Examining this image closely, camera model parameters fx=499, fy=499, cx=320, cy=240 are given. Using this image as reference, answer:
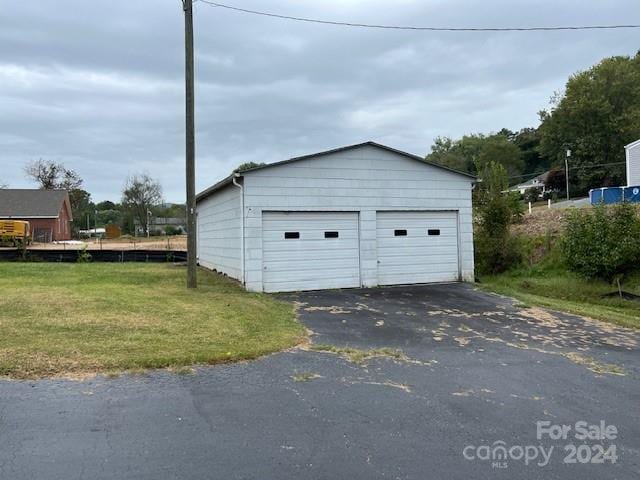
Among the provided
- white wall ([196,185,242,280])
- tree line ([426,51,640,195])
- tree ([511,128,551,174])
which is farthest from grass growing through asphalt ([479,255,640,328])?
tree ([511,128,551,174])

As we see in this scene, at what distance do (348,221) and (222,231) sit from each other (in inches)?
176

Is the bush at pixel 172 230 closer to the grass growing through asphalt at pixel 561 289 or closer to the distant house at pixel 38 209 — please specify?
the distant house at pixel 38 209

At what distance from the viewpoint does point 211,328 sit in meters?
7.21

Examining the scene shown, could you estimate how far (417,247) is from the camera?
13.8m

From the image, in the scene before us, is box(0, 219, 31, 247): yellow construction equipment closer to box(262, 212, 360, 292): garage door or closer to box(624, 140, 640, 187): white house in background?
box(262, 212, 360, 292): garage door

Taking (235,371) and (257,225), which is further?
(257,225)

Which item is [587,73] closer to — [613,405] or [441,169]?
[441,169]

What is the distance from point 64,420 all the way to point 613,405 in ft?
15.2

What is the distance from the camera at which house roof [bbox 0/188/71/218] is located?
45938mm

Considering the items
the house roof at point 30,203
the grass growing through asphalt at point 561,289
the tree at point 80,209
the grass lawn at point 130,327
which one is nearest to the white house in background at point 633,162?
the grass growing through asphalt at point 561,289

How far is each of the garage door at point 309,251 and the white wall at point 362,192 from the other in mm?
211

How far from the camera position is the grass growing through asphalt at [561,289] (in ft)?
36.6

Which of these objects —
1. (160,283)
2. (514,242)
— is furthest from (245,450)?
(514,242)

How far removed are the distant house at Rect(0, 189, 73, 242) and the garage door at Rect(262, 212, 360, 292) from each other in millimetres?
39387
